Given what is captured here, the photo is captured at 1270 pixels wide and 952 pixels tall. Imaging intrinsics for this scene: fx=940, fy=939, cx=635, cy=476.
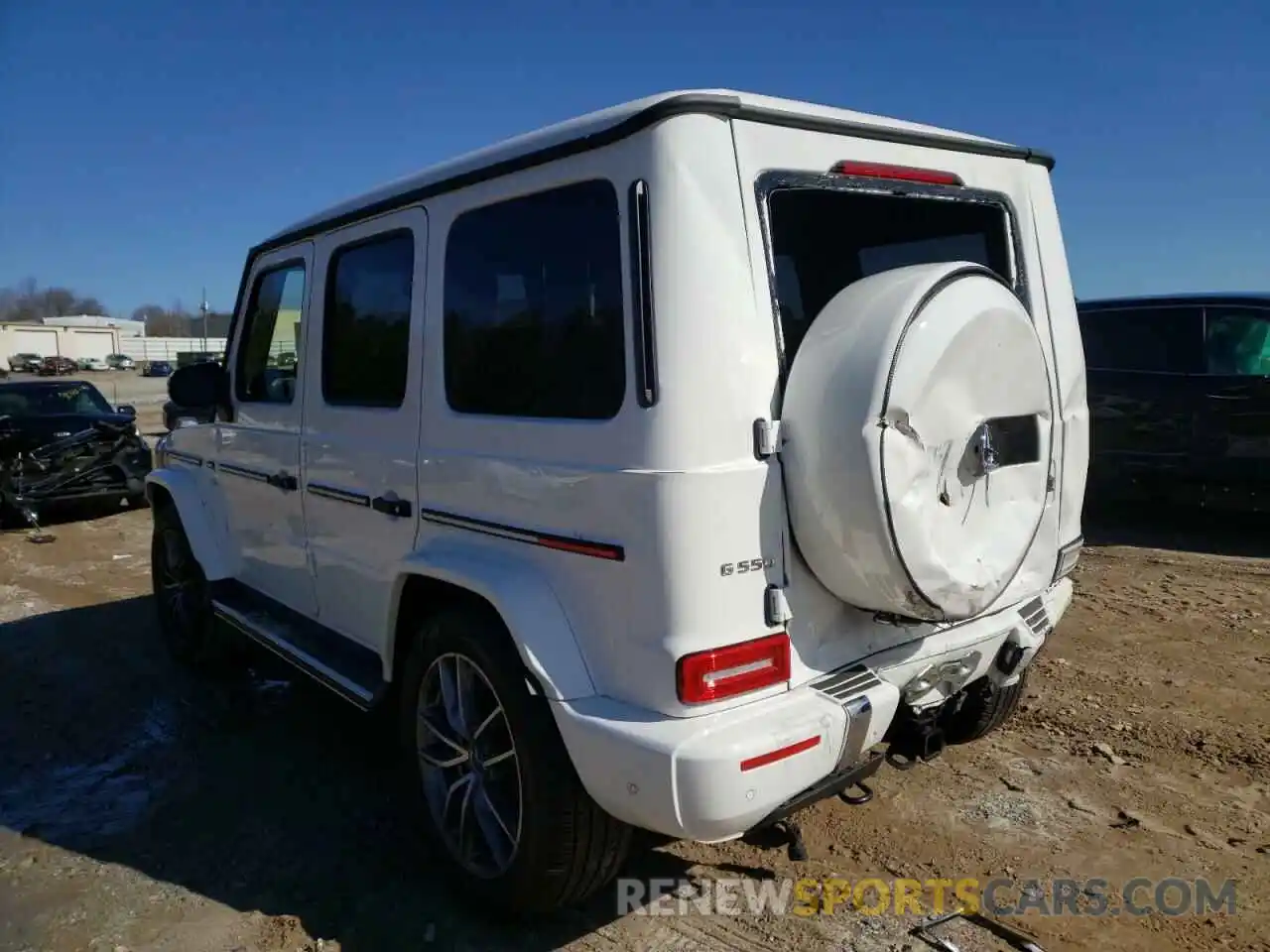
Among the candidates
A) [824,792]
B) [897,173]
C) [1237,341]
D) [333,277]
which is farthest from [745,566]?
[1237,341]

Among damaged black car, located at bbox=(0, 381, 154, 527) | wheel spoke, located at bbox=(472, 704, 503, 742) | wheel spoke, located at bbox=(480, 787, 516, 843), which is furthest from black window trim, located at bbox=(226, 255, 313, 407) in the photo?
damaged black car, located at bbox=(0, 381, 154, 527)

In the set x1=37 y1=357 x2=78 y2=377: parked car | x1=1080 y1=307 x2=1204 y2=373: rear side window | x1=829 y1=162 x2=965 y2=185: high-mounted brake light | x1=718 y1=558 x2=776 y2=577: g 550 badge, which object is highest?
x1=37 y1=357 x2=78 y2=377: parked car

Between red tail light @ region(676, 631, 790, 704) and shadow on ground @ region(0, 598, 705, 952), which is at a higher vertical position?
red tail light @ region(676, 631, 790, 704)

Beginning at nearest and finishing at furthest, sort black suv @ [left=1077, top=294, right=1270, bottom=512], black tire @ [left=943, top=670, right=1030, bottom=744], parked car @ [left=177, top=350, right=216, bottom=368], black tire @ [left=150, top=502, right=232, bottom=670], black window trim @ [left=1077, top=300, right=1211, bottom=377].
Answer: black tire @ [left=943, top=670, right=1030, bottom=744] → black tire @ [left=150, top=502, right=232, bottom=670] → parked car @ [left=177, top=350, right=216, bottom=368] → black suv @ [left=1077, top=294, right=1270, bottom=512] → black window trim @ [left=1077, top=300, right=1211, bottom=377]

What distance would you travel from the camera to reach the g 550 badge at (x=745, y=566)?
231 cm

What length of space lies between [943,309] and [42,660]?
222 inches

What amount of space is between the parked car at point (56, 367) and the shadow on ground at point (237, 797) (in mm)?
62138

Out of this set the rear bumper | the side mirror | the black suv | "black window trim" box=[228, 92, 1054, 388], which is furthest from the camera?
the black suv

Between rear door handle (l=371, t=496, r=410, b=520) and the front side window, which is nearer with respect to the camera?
rear door handle (l=371, t=496, r=410, b=520)

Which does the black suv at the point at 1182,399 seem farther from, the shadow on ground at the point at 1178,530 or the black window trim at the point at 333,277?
the black window trim at the point at 333,277

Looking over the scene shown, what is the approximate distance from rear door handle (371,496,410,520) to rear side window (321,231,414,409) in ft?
1.10

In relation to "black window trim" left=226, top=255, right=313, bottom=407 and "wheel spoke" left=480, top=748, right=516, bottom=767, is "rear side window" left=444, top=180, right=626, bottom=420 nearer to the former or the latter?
"wheel spoke" left=480, top=748, right=516, bottom=767

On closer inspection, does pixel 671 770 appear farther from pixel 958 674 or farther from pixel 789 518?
pixel 958 674

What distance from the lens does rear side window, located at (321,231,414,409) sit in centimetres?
332
